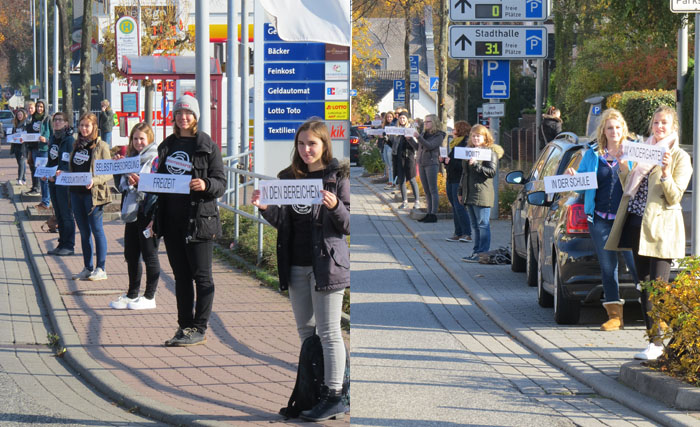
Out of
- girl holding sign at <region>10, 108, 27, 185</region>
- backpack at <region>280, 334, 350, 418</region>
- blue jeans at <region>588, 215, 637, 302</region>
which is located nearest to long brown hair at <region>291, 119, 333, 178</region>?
backpack at <region>280, 334, 350, 418</region>

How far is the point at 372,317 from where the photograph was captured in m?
10.7

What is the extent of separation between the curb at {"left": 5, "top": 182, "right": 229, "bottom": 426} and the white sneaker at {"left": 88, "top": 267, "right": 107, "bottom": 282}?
402 millimetres

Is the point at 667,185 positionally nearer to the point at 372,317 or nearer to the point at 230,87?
the point at 372,317

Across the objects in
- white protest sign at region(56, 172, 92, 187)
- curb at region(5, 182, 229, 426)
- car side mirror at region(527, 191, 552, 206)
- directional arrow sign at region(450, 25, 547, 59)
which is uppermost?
directional arrow sign at region(450, 25, 547, 59)

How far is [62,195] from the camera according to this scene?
49.0 ft

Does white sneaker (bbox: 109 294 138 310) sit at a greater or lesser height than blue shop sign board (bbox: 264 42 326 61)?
lesser

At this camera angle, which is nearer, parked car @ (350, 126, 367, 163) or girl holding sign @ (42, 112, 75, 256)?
girl holding sign @ (42, 112, 75, 256)

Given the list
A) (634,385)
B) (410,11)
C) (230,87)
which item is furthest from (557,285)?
(410,11)

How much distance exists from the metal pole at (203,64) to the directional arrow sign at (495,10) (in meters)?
7.69

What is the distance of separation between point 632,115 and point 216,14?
1182 inches

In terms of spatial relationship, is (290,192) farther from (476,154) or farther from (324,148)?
(476,154)

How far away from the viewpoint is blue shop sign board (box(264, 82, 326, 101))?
1617 cm

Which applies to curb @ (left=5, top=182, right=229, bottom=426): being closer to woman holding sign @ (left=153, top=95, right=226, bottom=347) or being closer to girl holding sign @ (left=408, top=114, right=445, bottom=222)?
woman holding sign @ (left=153, top=95, right=226, bottom=347)

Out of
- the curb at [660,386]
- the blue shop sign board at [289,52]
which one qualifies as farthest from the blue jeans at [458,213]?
the curb at [660,386]
